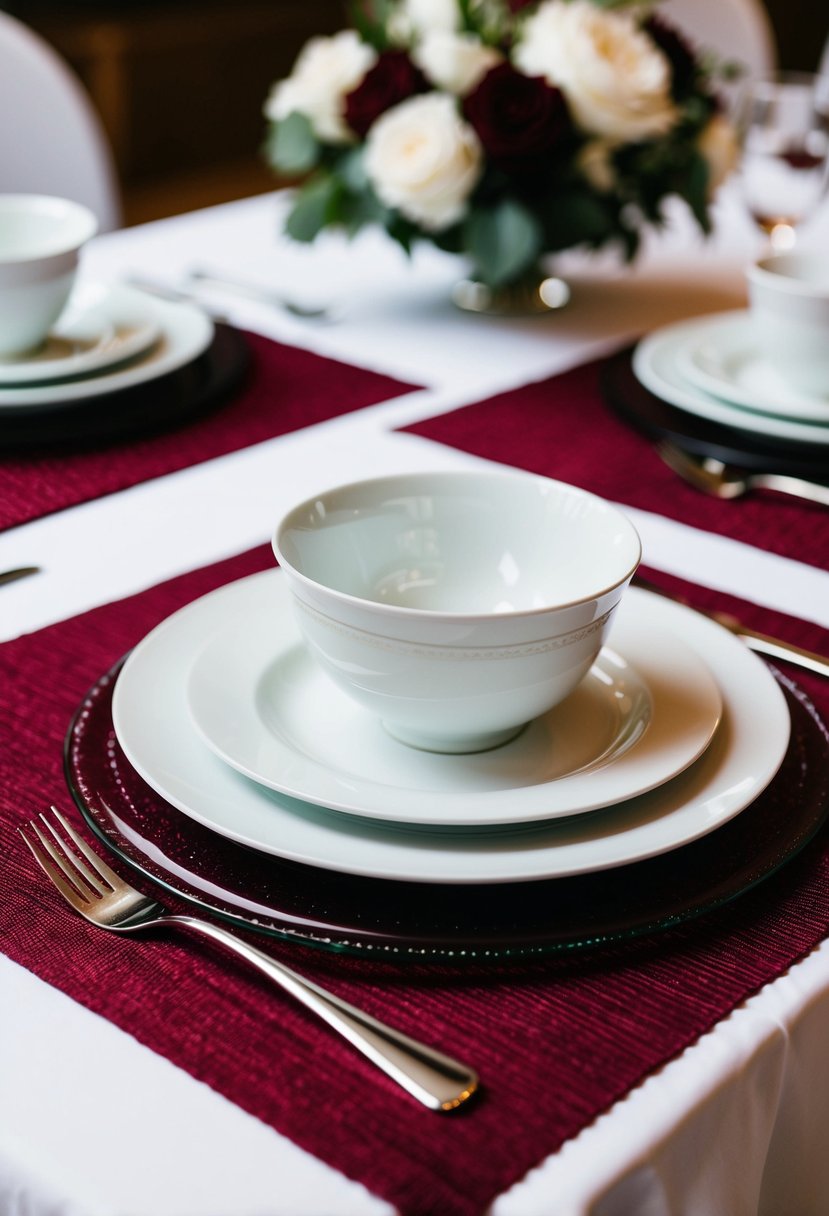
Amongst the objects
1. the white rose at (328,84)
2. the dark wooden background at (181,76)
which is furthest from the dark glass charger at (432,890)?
the dark wooden background at (181,76)

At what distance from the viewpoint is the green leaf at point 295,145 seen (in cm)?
112

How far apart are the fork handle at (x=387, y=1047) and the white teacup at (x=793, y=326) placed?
0.58 m

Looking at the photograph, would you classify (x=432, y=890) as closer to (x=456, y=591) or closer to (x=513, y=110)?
(x=456, y=591)

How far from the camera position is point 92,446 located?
0.88 m

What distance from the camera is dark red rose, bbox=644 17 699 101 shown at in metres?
1.13

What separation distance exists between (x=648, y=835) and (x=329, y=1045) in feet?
0.41

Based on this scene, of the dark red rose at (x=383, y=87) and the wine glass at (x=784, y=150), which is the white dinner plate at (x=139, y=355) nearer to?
the dark red rose at (x=383, y=87)

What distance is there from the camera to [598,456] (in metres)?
0.89

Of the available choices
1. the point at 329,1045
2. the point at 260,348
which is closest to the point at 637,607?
the point at 329,1045

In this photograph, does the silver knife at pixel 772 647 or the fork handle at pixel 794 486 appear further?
the fork handle at pixel 794 486

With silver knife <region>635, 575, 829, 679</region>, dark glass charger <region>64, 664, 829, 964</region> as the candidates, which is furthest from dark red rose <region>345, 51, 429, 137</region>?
dark glass charger <region>64, 664, 829, 964</region>

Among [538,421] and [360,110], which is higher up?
[360,110]

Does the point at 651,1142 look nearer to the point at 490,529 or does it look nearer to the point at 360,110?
the point at 490,529

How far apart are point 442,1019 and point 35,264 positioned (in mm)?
615
